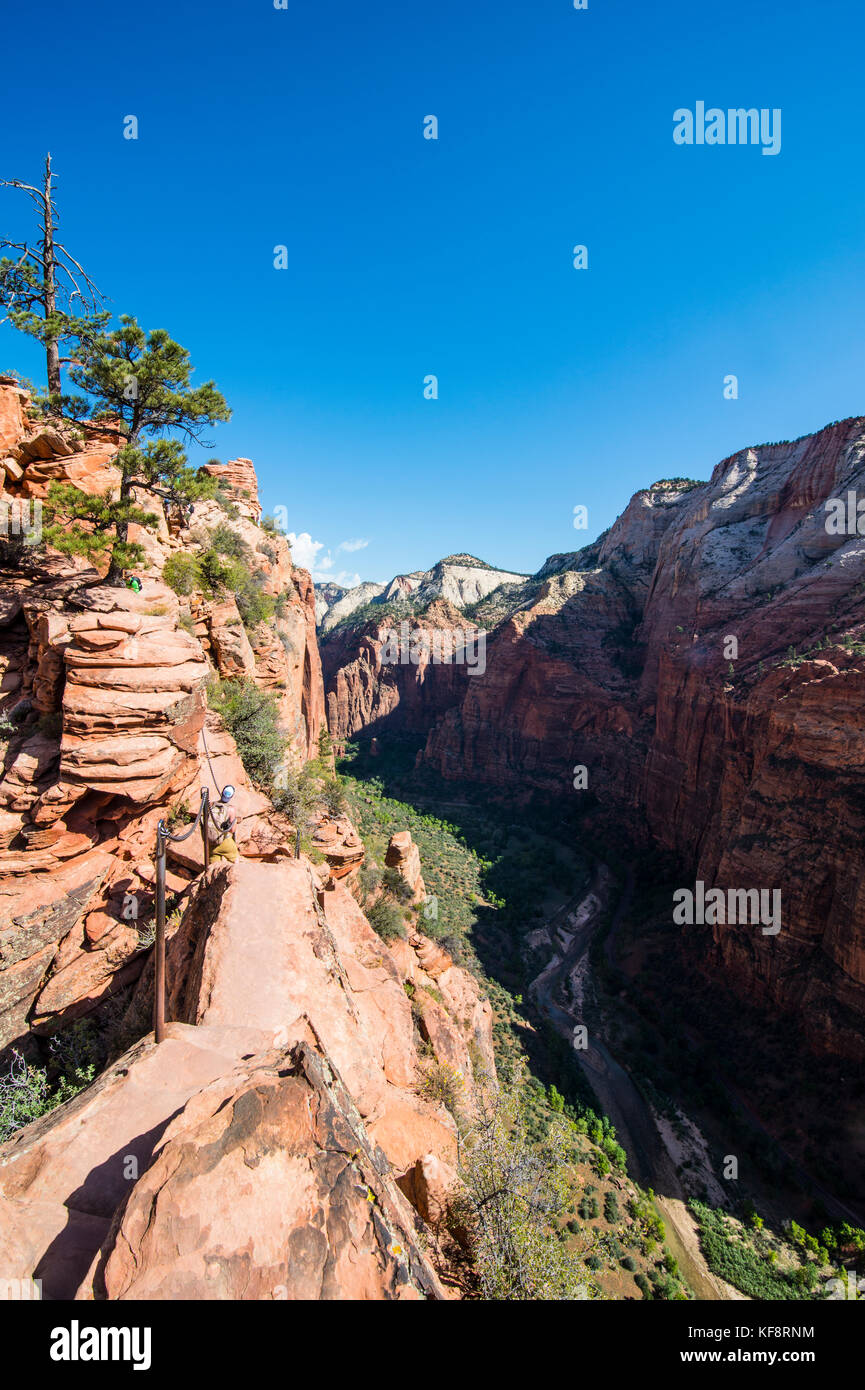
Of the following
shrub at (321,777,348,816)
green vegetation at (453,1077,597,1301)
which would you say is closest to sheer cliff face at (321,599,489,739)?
shrub at (321,777,348,816)

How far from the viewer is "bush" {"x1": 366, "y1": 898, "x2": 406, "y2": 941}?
1698 centimetres

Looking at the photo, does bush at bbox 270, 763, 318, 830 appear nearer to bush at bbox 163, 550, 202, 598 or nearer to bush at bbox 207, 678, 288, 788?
bush at bbox 207, 678, 288, 788

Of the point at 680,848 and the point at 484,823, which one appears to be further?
the point at 484,823

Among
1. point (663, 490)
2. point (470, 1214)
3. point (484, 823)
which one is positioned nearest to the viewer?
point (470, 1214)

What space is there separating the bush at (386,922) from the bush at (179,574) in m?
12.3

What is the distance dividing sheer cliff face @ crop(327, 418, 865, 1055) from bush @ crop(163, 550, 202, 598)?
2572 cm

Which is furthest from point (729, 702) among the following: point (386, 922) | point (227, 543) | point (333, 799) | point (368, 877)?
point (227, 543)

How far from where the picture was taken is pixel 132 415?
41.0ft

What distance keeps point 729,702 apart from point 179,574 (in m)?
28.7

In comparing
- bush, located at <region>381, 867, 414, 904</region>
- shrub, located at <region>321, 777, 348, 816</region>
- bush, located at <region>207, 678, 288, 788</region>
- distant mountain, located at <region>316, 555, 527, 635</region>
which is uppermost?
distant mountain, located at <region>316, 555, 527, 635</region>

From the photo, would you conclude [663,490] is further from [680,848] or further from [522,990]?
[522,990]

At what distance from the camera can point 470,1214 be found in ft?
25.3
